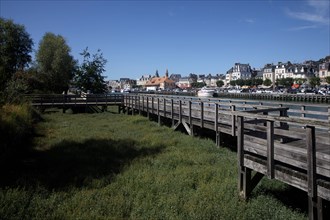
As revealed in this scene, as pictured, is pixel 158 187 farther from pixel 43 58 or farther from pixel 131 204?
pixel 43 58

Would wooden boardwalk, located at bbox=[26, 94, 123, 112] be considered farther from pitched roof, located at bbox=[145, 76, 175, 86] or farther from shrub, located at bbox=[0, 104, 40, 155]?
pitched roof, located at bbox=[145, 76, 175, 86]

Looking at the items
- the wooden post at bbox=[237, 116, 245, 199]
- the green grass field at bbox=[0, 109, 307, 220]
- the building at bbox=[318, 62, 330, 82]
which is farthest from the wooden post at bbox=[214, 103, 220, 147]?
the building at bbox=[318, 62, 330, 82]

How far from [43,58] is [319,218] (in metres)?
46.1

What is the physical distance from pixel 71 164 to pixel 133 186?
2.94m

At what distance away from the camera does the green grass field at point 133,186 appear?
6.07 metres

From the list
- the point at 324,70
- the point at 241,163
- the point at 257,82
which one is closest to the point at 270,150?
the point at 241,163

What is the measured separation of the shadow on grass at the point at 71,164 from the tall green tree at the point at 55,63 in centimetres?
3444

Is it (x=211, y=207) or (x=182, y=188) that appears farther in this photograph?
(x=182, y=188)

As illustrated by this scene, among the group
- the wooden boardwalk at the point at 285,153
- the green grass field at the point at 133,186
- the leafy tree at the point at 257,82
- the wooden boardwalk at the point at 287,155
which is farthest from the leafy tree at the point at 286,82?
the wooden boardwalk at the point at 287,155

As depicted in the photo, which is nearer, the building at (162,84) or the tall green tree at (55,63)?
the tall green tree at (55,63)

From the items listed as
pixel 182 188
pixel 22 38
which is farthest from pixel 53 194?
pixel 22 38

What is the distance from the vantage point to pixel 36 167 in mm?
9094

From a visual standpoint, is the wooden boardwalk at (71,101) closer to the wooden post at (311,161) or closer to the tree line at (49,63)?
the tree line at (49,63)

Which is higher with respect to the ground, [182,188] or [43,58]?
[43,58]
